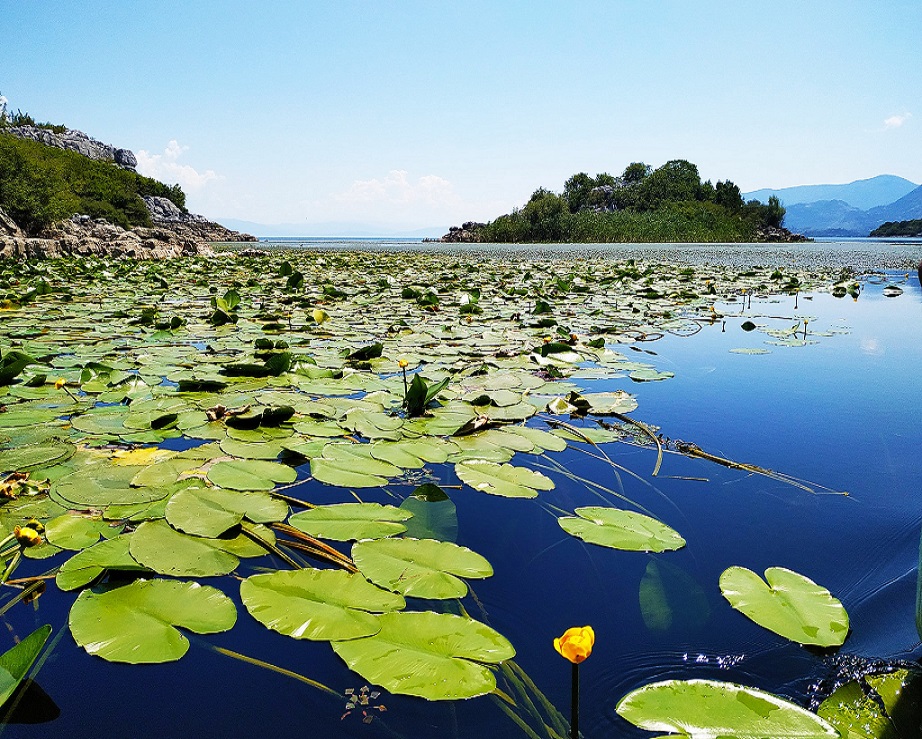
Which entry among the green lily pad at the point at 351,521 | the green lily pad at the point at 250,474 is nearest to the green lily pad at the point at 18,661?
the green lily pad at the point at 351,521

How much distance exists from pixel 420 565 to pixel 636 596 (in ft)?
1.11

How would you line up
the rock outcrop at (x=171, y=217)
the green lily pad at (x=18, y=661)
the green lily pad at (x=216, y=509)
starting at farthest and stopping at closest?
1. the rock outcrop at (x=171, y=217)
2. the green lily pad at (x=216, y=509)
3. the green lily pad at (x=18, y=661)

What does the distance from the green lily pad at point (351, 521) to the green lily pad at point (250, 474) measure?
18cm

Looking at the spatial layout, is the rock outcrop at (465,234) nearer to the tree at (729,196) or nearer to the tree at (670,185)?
the tree at (670,185)

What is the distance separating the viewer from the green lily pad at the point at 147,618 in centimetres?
67

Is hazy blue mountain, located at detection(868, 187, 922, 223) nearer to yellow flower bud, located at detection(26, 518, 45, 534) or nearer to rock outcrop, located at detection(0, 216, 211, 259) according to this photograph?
rock outcrop, located at detection(0, 216, 211, 259)

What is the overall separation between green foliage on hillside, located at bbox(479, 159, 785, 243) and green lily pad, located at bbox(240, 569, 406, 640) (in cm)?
3102

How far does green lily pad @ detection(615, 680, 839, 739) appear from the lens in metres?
0.54

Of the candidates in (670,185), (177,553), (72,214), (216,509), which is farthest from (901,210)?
(177,553)

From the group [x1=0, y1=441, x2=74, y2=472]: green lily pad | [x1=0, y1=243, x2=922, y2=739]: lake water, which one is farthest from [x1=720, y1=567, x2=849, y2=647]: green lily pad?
[x1=0, y1=441, x2=74, y2=472]: green lily pad

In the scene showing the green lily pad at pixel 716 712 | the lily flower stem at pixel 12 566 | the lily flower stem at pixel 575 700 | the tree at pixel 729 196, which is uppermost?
the tree at pixel 729 196

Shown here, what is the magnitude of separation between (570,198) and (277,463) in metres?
43.0

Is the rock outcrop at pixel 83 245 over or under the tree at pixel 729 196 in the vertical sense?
under

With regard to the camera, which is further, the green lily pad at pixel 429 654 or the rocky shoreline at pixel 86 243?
the rocky shoreline at pixel 86 243
